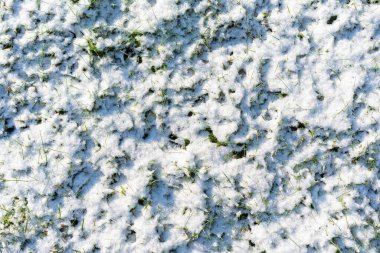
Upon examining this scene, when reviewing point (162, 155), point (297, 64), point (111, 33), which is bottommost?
point (162, 155)

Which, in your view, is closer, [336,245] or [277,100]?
[336,245]

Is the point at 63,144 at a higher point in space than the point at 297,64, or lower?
lower

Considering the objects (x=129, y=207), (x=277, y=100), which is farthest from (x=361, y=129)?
(x=129, y=207)

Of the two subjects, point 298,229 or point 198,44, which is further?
point 198,44

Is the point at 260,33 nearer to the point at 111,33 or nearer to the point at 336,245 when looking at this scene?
the point at 111,33

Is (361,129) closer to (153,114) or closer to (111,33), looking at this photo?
(153,114)

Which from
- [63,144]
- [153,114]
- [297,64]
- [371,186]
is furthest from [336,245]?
[63,144]
